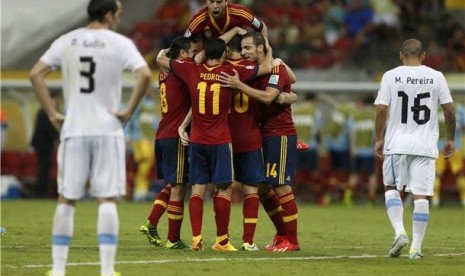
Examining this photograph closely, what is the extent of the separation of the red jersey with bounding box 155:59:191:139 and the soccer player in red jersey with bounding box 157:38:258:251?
1.69 ft

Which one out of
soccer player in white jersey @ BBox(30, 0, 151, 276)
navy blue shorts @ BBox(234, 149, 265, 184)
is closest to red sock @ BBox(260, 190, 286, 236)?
navy blue shorts @ BBox(234, 149, 265, 184)

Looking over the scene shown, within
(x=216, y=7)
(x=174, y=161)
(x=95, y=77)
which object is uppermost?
(x=216, y=7)

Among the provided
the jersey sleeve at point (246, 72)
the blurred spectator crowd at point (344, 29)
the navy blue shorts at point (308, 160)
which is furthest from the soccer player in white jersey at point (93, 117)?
the blurred spectator crowd at point (344, 29)

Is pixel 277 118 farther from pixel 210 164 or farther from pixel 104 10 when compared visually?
pixel 104 10

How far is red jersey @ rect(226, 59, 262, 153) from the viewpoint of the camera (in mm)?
14516

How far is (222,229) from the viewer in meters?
14.3

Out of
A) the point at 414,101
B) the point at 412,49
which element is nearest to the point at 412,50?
the point at 412,49

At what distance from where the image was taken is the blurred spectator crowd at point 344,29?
30531mm

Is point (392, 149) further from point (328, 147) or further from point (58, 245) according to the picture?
point (328, 147)

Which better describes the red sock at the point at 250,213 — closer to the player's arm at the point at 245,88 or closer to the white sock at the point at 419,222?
the player's arm at the point at 245,88

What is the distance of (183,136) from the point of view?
47.8 feet

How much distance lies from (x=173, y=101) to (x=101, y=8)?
12.7 ft

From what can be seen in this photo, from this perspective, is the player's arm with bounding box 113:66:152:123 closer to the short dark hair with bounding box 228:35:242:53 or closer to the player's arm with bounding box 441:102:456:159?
the short dark hair with bounding box 228:35:242:53

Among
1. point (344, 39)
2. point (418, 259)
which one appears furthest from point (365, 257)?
point (344, 39)
